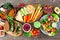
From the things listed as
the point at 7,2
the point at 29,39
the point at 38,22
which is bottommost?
the point at 29,39

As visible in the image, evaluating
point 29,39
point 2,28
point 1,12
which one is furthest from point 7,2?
point 29,39

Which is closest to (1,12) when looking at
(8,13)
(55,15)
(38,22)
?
(8,13)

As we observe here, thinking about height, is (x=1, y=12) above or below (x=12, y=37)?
above

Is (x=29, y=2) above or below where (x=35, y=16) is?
above

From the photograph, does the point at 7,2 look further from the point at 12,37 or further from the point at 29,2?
the point at 12,37

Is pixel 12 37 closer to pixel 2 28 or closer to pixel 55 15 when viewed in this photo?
pixel 2 28
